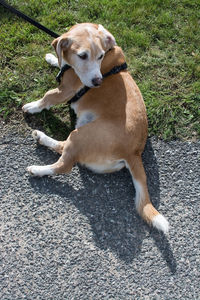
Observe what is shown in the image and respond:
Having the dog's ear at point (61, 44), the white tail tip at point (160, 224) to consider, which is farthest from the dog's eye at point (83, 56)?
the white tail tip at point (160, 224)

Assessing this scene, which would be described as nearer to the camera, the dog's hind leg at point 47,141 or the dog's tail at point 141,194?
the dog's tail at point 141,194

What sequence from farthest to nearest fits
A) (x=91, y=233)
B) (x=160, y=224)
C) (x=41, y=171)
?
(x=41, y=171)
(x=91, y=233)
(x=160, y=224)

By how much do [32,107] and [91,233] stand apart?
5.93 ft

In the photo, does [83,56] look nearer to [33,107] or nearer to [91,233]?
[33,107]

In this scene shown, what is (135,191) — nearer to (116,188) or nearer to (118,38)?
(116,188)

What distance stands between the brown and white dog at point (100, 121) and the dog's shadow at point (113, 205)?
0.54 ft

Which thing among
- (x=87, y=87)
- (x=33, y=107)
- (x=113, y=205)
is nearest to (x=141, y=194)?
(x=113, y=205)

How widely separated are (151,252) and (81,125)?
1.68 metres

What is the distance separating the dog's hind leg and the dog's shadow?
0.33 feet

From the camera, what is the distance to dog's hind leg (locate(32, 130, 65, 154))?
12.7ft

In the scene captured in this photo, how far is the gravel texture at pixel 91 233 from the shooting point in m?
3.14

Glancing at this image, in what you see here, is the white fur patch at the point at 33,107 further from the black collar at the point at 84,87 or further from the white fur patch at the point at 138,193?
the white fur patch at the point at 138,193

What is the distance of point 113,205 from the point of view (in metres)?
3.64

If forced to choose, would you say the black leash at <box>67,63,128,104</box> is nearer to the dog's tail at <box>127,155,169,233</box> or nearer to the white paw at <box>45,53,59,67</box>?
the white paw at <box>45,53,59,67</box>
